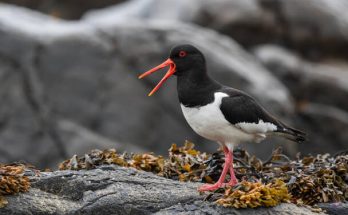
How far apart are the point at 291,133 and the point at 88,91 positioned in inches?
329

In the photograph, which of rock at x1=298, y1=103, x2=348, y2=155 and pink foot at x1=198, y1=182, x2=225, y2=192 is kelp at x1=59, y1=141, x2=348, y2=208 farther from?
rock at x1=298, y1=103, x2=348, y2=155

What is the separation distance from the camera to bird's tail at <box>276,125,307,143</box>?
7758mm

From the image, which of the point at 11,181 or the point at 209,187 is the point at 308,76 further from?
the point at 11,181

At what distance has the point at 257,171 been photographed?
24.4ft

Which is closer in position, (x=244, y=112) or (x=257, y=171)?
(x=244, y=112)

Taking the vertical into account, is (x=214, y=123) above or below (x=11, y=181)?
above

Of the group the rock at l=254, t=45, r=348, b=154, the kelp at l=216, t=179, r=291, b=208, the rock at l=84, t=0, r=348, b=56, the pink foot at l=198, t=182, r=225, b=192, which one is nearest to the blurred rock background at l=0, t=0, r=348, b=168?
the rock at l=254, t=45, r=348, b=154

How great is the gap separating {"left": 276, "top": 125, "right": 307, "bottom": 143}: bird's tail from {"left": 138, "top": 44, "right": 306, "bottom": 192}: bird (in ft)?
0.42

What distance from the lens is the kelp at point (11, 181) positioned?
6.22 metres

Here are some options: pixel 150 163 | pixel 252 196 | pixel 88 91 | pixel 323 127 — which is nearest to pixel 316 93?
pixel 323 127

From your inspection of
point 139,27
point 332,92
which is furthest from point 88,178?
point 332,92

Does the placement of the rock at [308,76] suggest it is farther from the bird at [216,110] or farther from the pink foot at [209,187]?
the pink foot at [209,187]

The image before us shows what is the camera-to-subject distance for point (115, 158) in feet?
24.1

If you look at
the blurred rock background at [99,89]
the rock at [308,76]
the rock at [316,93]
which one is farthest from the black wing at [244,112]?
the rock at [308,76]
